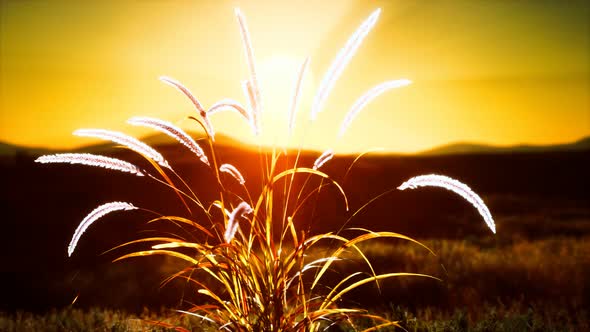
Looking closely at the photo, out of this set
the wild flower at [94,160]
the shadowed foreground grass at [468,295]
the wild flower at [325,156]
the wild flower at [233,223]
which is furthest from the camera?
the shadowed foreground grass at [468,295]

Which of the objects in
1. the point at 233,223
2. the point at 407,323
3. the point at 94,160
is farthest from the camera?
the point at 407,323

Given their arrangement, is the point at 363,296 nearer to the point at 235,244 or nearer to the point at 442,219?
the point at 235,244

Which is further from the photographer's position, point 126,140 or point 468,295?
point 468,295

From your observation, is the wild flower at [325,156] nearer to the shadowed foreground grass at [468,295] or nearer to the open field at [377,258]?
the open field at [377,258]

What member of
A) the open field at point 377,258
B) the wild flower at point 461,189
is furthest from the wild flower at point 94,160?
the wild flower at point 461,189

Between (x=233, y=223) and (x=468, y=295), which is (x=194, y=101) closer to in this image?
(x=233, y=223)

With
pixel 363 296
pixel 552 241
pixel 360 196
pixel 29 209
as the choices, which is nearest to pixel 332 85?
pixel 363 296

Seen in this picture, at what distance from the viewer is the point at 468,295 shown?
283 inches

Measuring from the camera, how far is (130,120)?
11.0ft

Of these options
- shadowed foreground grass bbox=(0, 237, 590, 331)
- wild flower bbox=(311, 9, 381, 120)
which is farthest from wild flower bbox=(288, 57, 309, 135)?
shadowed foreground grass bbox=(0, 237, 590, 331)

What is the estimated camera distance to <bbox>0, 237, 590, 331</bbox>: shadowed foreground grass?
5.12 m

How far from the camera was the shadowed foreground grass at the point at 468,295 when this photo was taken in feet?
16.8

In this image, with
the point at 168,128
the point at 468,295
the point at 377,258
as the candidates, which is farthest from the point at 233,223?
the point at 377,258

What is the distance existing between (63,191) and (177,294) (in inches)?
459
